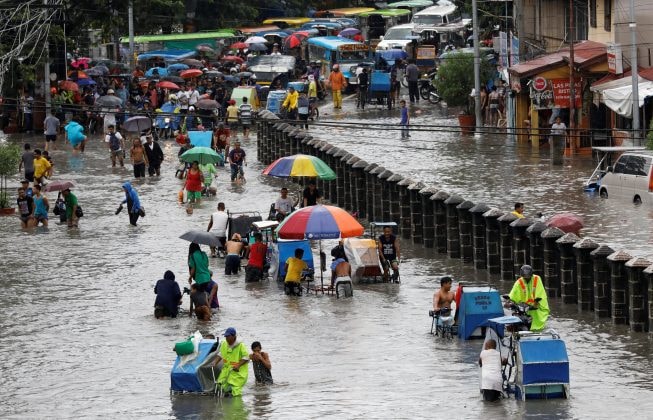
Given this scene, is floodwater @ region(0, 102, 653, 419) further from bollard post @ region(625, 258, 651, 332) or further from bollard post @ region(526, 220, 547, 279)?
bollard post @ region(526, 220, 547, 279)

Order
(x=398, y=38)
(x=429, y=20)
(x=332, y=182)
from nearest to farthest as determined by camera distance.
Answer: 1. (x=332, y=182)
2. (x=398, y=38)
3. (x=429, y=20)

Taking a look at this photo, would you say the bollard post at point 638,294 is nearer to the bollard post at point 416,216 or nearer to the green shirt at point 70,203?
the bollard post at point 416,216

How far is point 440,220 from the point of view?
1491 inches

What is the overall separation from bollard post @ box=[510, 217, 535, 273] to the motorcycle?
3486 cm

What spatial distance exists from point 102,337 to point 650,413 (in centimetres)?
1008

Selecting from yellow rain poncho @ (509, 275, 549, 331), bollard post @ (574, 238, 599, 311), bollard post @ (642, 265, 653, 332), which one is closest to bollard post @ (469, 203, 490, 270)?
bollard post @ (574, 238, 599, 311)

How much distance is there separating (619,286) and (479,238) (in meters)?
6.66

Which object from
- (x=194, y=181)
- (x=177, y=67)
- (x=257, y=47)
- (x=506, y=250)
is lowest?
(x=506, y=250)

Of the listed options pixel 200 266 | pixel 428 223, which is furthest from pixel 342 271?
pixel 428 223

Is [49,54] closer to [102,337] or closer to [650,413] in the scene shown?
[102,337]

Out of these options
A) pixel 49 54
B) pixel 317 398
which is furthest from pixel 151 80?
pixel 317 398

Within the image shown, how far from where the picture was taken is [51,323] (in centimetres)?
3059

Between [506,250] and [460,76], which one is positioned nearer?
[506,250]

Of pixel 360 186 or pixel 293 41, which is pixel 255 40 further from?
pixel 360 186
